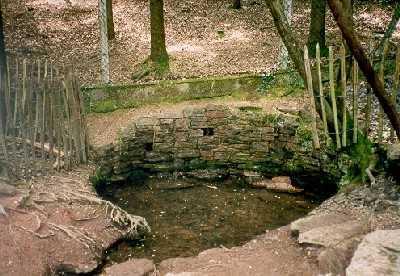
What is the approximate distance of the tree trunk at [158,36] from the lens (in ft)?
34.8

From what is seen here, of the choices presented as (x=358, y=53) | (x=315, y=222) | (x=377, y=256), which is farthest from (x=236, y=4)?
(x=377, y=256)

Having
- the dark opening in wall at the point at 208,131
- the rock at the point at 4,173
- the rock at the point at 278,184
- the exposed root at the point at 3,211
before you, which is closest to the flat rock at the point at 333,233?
the rock at the point at 278,184

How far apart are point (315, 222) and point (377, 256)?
1489 mm

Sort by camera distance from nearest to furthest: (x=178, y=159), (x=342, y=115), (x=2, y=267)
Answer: (x=2, y=267) < (x=342, y=115) < (x=178, y=159)

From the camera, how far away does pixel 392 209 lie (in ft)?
19.9

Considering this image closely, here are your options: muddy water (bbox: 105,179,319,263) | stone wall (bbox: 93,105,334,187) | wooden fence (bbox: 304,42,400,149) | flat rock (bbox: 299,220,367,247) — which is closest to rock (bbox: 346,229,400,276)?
flat rock (bbox: 299,220,367,247)

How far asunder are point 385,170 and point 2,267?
4.74 metres

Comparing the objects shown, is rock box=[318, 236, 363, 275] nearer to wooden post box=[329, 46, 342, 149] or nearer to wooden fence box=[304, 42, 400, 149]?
wooden fence box=[304, 42, 400, 149]

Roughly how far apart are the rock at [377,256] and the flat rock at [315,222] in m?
1.02

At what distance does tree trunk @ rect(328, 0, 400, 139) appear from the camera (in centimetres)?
412

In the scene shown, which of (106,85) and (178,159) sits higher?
(106,85)

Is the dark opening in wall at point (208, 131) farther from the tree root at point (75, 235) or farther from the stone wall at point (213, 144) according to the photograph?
the tree root at point (75, 235)

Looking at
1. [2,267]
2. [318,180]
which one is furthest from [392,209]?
[2,267]

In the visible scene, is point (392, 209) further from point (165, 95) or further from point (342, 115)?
point (165, 95)
